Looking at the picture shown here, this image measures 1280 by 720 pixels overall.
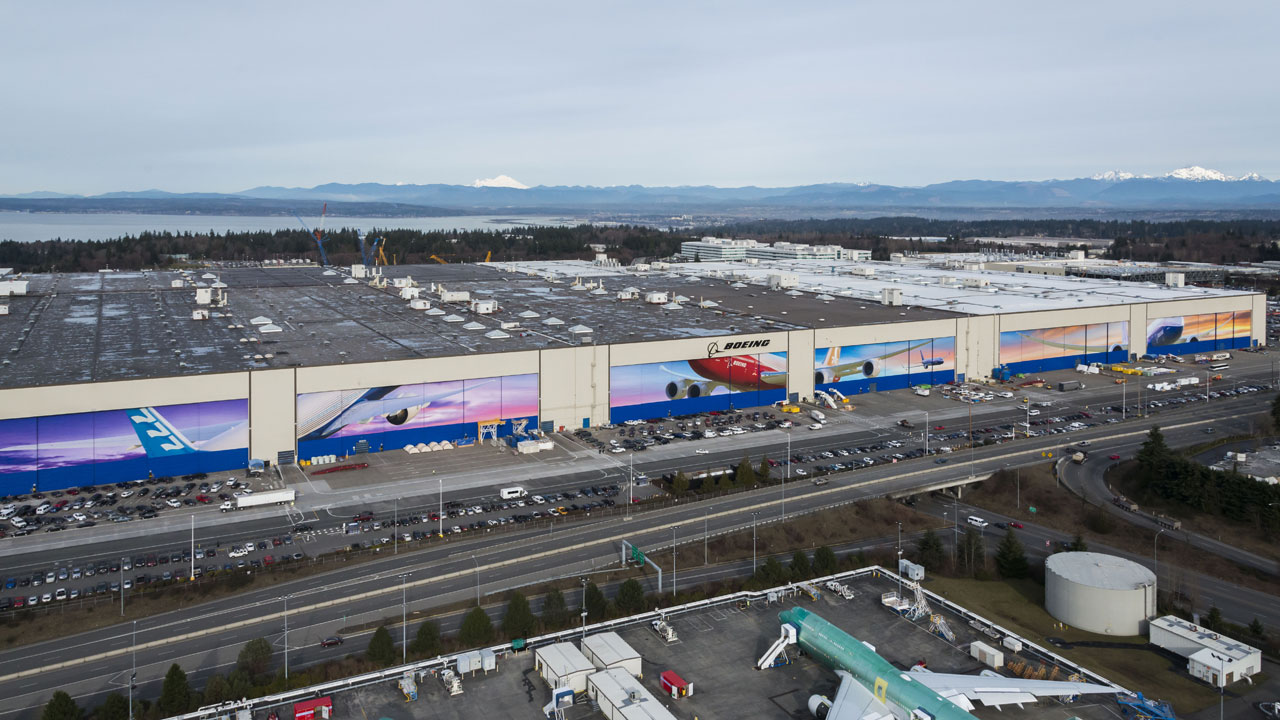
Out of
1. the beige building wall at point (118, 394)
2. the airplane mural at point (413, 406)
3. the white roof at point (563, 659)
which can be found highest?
the beige building wall at point (118, 394)

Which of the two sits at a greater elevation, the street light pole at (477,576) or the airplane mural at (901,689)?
the airplane mural at (901,689)

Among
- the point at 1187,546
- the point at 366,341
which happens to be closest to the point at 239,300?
the point at 366,341

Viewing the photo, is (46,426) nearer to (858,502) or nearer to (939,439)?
(858,502)

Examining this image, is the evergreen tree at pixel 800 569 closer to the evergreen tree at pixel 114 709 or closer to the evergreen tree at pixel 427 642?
the evergreen tree at pixel 427 642

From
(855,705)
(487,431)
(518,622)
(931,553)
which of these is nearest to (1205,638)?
(931,553)

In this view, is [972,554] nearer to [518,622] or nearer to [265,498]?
[518,622]

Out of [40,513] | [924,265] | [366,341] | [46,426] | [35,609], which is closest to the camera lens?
[35,609]

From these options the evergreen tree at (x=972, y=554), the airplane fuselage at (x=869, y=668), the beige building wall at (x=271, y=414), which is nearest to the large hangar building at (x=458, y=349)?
the beige building wall at (x=271, y=414)
